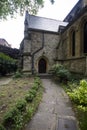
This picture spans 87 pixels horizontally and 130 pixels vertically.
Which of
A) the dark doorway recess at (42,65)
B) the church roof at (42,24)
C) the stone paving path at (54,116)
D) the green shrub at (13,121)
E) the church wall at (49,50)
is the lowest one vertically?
the stone paving path at (54,116)

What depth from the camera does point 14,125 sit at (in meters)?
4.49

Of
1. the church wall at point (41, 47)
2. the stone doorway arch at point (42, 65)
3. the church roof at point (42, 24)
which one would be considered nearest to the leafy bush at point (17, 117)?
the church wall at point (41, 47)

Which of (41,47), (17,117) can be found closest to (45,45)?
(41,47)

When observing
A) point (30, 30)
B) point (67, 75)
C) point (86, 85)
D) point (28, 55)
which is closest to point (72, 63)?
point (67, 75)

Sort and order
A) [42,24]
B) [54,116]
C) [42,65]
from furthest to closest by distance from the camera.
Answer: [42,24]
[42,65]
[54,116]

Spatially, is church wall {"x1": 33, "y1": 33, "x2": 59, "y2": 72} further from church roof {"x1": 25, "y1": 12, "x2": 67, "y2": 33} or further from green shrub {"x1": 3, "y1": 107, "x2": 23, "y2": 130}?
green shrub {"x1": 3, "y1": 107, "x2": 23, "y2": 130}

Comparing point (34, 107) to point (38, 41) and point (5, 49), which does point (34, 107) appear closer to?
point (38, 41)

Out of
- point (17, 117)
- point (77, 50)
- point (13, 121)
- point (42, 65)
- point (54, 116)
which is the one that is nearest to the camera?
point (13, 121)

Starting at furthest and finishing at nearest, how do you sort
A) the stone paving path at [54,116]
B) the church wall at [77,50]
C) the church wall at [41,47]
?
1. the church wall at [41,47]
2. the church wall at [77,50]
3. the stone paving path at [54,116]

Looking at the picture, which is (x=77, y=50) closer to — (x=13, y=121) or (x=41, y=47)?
(x=41, y=47)

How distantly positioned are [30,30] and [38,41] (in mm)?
1800

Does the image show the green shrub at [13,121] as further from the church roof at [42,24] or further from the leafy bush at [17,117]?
the church roof at [42,24]

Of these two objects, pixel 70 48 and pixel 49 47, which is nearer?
pixel 70 48

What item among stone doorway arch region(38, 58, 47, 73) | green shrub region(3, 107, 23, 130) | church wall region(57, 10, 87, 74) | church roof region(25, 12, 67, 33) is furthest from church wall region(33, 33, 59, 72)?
green shrub region(3, 107, 23, 130)
